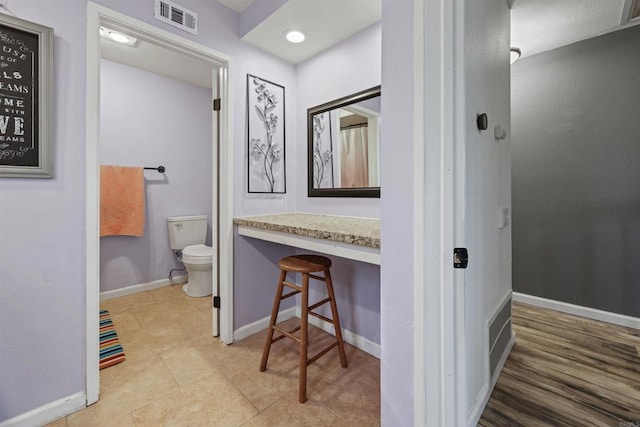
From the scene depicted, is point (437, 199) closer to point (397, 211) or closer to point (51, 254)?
point (397, 211)

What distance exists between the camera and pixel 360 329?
1.91 meters

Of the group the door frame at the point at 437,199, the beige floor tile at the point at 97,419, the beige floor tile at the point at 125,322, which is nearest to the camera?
the door frame at the point at 437,199

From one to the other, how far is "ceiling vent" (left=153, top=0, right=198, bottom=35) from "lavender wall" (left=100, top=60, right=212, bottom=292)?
153 cm

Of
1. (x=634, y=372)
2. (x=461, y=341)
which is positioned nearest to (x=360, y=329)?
(x=461, y=341)

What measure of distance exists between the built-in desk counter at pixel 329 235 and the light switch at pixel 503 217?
66 cm

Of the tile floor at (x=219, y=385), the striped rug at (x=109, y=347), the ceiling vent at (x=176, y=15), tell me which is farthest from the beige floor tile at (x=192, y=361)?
the ceiling vent at (x=176, y=15)

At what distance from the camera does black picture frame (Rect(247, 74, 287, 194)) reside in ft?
6.67

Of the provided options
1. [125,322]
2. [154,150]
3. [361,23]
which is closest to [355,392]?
[125,322]

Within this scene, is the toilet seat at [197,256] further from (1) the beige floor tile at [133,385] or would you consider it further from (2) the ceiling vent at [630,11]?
(2) the ceiling vent at [630,11]

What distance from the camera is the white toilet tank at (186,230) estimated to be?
9.98 ft

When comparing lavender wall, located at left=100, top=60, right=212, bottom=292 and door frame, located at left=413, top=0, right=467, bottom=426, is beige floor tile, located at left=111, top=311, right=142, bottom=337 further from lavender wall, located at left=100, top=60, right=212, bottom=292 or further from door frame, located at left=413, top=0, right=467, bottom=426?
door frame, located at left=413, top=0, right=467, bottom=426

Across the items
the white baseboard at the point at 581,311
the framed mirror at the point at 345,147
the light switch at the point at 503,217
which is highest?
the framed mirror at the point at 345,147

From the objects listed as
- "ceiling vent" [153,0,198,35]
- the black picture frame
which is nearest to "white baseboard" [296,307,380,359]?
the black picture frame

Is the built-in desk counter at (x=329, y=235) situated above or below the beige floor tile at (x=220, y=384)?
above
